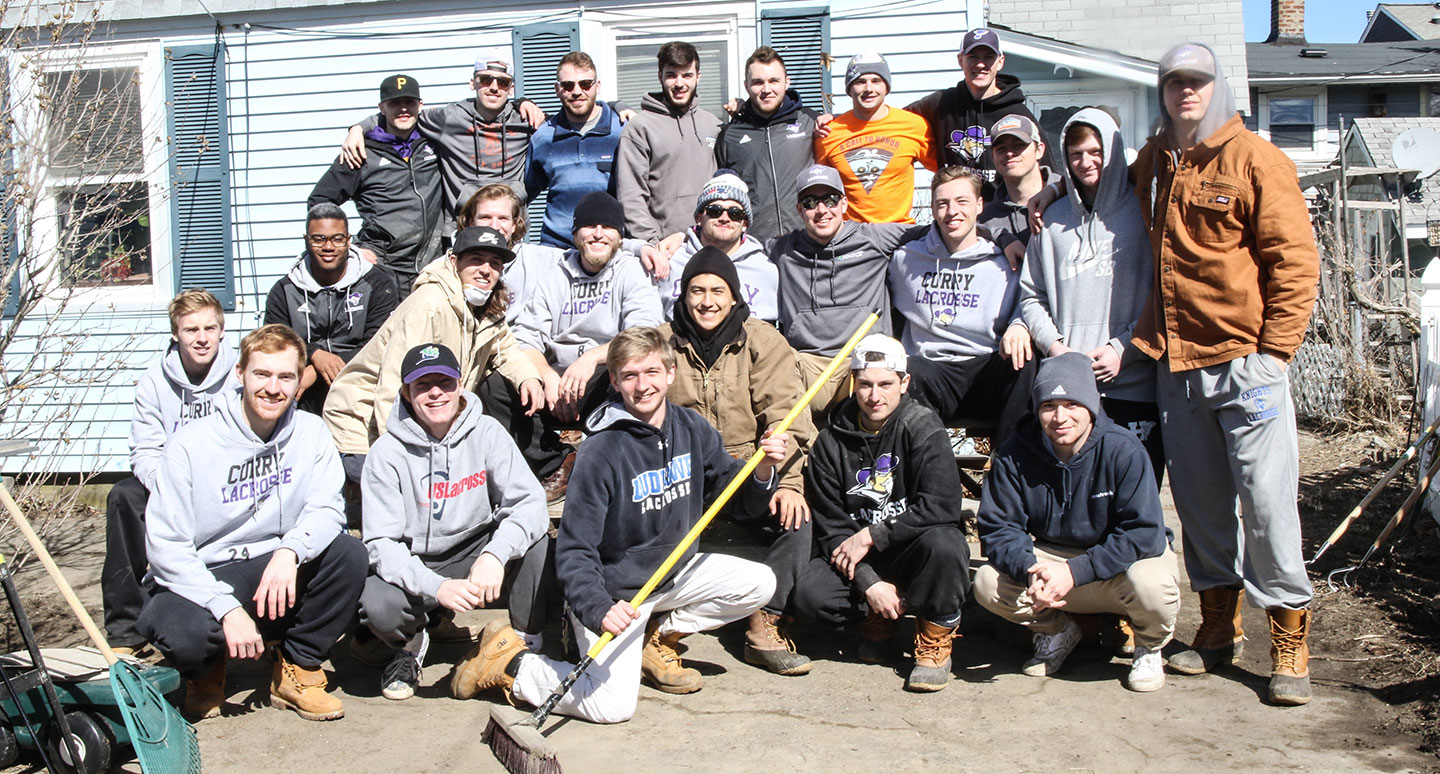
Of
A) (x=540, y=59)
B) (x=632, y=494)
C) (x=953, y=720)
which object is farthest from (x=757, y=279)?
(x=540, y=59)

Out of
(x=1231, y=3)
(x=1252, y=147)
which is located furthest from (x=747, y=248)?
(x=1231, y=3)

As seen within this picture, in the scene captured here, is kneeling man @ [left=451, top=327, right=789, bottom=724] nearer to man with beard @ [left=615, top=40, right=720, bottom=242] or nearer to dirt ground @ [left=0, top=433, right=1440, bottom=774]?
dirt ground @ [left=0, top=433, right=1440, bottom=774]

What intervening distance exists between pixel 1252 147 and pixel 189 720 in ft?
13.7

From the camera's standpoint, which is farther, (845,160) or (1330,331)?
(1330,331)

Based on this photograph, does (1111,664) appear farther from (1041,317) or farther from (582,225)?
A: (582,225)

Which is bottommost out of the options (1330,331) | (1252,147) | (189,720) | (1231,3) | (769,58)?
(189,720)

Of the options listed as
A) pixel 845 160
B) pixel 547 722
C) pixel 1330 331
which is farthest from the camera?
pixel 1330 331

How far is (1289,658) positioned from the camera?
12.8 feet

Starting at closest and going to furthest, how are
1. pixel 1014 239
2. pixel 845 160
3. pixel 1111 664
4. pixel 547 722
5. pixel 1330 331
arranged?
pixel 547 722, pixel 1111 664, pixel 1014 239, pixel 845 160, pixel 1330 331

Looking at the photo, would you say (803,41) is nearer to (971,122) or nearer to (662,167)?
(662,167)

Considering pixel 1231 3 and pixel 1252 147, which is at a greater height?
pixel 1231 3

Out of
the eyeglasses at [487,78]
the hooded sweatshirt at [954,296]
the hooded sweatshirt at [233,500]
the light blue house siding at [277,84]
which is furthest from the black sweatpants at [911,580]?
the light blue house siding at [277,84]

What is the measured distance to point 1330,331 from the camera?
980cm

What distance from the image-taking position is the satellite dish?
539 inches
